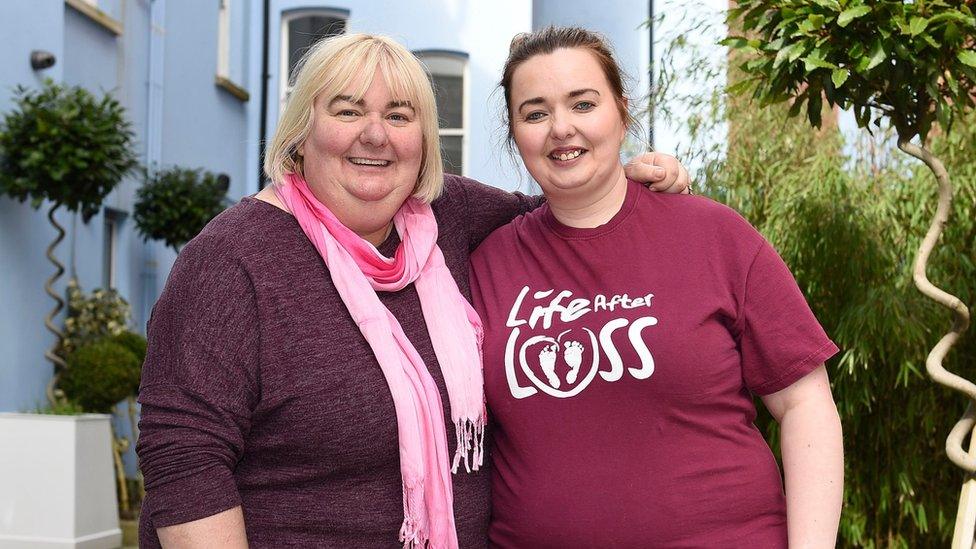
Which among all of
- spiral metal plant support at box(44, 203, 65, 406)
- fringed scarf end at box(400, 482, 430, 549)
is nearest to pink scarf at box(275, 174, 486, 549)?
fringed scarf end at box(400, 482, 430, 549)

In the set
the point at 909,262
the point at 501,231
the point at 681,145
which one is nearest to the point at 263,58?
the point at 681,145

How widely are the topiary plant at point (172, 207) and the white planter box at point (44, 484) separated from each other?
3519mm

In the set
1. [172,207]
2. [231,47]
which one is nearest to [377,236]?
[172,207]

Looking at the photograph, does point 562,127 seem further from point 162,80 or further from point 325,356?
point 162,80

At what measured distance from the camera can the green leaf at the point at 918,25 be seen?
3.68 m

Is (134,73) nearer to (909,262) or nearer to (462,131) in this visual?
(462,131)

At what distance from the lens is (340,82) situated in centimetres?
237

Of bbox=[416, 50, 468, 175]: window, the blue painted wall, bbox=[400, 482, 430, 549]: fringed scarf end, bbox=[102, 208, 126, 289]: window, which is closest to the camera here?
bbox=[400, 482, 430, 549]: fringed scarf end

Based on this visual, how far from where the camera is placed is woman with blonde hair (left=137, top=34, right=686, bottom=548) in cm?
219

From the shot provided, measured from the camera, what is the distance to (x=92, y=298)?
9.38 meters

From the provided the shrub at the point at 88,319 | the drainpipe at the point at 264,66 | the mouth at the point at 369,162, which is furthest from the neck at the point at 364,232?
the drainpipe at the point at 264,66

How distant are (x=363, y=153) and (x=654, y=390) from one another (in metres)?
0.72

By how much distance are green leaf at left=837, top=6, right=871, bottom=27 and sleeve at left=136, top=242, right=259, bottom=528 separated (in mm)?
2236

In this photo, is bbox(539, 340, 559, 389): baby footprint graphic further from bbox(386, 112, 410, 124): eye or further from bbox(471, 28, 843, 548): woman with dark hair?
bbox(386, 112, 410, 124): eye
